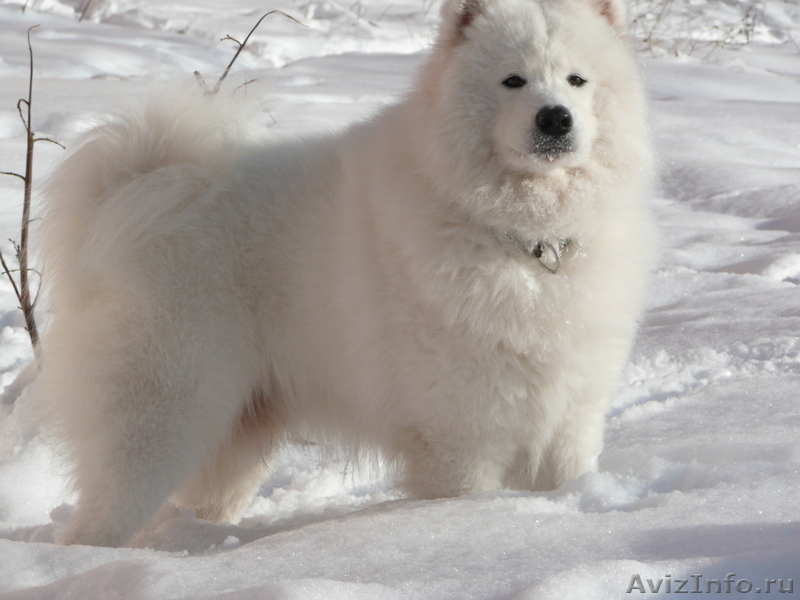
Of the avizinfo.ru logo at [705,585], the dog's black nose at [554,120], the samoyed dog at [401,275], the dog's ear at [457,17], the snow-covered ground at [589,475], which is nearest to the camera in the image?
the avizinfo.ru logo at [705,585]

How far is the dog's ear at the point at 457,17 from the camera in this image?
255 cm

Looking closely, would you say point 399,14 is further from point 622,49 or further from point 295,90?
point 622,49

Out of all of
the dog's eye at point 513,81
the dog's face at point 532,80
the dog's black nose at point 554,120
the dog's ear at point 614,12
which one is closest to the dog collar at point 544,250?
the dog's face at point 532,80

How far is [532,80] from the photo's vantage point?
2.38 meters

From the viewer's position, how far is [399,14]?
10.9 metres

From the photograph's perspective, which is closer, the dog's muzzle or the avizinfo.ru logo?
the avizinfo.ru logo

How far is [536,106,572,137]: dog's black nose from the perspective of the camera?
7.40 ft

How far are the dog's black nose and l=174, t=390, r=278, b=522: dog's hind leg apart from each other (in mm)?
1346

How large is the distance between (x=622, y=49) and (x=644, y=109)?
0.71ft

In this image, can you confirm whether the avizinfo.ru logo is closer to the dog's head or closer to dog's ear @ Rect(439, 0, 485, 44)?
the dog's head

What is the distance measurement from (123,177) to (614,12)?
1.76 m

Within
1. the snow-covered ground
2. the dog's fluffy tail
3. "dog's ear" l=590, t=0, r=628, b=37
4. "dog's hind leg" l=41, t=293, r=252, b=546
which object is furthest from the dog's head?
"dog's hind leg" l=41, t=293, r=252, b=546

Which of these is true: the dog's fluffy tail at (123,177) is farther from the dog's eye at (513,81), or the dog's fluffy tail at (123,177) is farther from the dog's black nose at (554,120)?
the dog's black nose at (554,120)

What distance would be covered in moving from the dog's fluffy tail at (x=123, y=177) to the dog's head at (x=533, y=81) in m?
0.90
